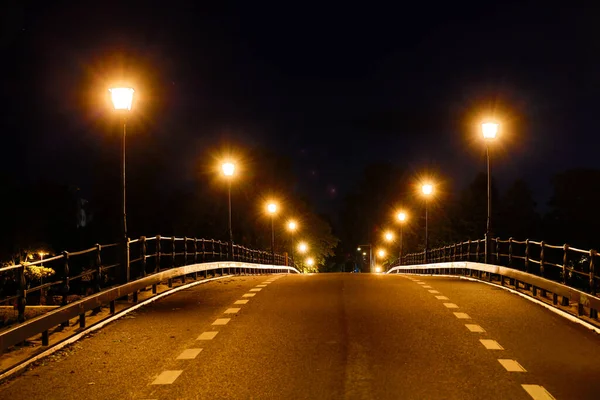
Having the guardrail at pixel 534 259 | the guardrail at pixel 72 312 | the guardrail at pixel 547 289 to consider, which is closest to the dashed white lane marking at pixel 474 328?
the guardrail at pixel 547 289

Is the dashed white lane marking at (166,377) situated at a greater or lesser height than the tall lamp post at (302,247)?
greater

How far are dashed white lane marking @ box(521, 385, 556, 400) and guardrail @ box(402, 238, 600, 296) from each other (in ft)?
20.3

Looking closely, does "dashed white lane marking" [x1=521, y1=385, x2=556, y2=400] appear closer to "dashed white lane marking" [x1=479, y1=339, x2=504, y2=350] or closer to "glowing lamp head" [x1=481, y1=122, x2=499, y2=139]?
"dashed white lane marking" [x1=479, y1=339, x2=504, y2=350]

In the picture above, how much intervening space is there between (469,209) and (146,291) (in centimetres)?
8112

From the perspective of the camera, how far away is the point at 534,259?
2286 inches

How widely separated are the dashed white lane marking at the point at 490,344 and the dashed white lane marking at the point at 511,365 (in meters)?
0.96

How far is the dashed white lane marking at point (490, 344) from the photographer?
10.9 metres

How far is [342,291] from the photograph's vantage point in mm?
19891

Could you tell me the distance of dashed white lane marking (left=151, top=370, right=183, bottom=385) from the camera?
8.70 metres

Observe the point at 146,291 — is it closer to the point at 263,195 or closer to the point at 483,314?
the point at 483,314

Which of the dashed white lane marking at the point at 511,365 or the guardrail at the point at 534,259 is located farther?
the guardrail at the point at 534,259

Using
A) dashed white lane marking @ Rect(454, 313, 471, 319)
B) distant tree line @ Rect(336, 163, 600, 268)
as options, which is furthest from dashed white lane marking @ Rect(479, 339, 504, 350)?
distant tree line @ Rect(336, 163, 600, 268)

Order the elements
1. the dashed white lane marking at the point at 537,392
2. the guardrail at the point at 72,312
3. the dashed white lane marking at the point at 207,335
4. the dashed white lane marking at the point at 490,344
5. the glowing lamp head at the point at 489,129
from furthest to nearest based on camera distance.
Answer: the glowing lamp head at the point at 489,129 → the dashed white lane marking at the point at 207,335 → the dashed white lane marking at the point at 490,344 → the guardrail at the point at 72,312 → the dashed white lane marking at the point at 537,392

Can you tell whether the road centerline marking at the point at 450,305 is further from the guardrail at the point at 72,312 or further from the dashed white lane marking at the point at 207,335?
the guardrail at the point at 72,312
